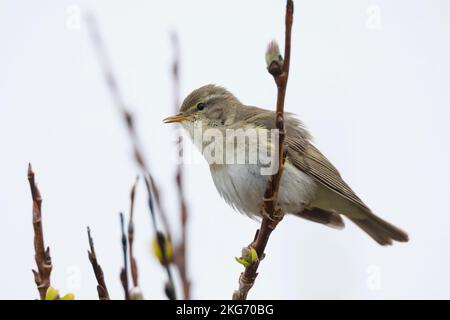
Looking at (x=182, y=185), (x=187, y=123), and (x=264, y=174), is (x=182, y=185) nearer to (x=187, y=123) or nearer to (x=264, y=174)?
(x=264, y=174)

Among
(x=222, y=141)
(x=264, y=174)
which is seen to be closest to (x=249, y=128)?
(x=222, y=141)

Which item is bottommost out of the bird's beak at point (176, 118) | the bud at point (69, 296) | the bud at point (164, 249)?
the bud at point (69, 296)

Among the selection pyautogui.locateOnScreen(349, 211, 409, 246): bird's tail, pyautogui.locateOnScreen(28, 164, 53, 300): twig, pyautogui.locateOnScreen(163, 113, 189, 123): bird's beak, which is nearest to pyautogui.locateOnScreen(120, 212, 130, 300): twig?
pyautogui.locateOnScreen(28, 164, 53, 300): twig

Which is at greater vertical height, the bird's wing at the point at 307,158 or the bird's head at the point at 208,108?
the bird's head at the point at 208,108

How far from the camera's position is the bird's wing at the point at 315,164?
17.0 feet

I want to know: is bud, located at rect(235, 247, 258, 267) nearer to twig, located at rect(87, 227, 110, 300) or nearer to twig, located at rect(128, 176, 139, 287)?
twig, located at rect(87, 227, 110, 300)

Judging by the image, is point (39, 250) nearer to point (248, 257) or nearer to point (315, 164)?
point (248, 257)

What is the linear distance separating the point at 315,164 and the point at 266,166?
Answer: 0.91 meters

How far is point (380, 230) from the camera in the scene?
616 centimetres

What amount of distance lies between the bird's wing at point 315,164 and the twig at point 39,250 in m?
3.51

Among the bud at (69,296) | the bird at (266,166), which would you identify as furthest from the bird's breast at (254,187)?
the bud at (69,296)

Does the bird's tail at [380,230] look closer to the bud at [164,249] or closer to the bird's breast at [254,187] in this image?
the bird's breast at [254,187]
